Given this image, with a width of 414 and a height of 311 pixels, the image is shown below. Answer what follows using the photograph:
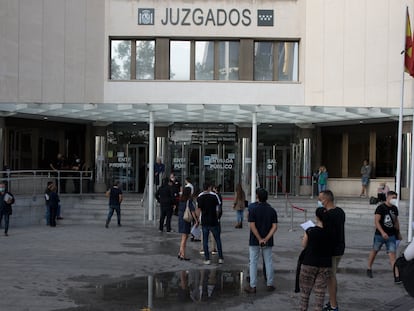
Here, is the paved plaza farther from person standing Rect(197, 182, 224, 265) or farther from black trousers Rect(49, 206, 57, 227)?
black trousers Rect(49, 206, 57, 227)

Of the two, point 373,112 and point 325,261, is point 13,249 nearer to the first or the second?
point 325,261

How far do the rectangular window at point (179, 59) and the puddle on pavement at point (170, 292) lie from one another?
1715 centimetres

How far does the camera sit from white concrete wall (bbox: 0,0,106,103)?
77.2 feet

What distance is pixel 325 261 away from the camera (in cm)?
695

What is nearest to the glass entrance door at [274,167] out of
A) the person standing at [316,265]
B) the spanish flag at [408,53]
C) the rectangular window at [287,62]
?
the rectangular window at [287,62]

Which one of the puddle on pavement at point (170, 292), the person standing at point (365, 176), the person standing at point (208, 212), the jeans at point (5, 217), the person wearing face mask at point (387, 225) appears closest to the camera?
the puddle on pavement at point (170, 292)

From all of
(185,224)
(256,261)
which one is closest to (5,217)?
(185,224)

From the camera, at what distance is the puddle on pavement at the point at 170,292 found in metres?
7.88

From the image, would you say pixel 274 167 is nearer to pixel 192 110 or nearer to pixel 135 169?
pixel 135 169

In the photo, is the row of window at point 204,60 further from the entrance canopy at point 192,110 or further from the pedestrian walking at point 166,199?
the pedestrian walking at point 166,199

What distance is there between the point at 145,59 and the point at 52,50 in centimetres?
441

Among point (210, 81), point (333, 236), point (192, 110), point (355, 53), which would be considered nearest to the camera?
point (333, 236)

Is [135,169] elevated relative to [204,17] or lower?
lower

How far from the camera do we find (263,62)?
26.4 metres
